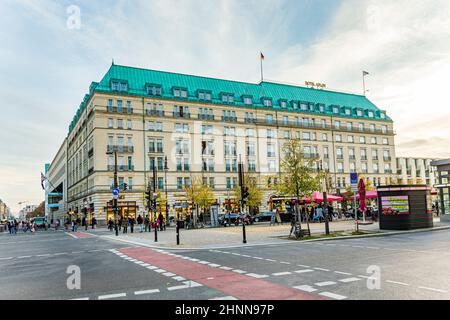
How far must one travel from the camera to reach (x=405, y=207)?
26.3m

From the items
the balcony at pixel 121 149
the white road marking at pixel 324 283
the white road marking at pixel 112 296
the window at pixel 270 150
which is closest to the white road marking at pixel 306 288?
the white road marking at pixel 324 283

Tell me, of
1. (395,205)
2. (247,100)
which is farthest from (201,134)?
(395,205)

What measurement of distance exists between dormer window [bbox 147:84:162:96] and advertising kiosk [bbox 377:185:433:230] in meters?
46.3

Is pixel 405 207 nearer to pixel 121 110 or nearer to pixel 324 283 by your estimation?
pixel 324 283

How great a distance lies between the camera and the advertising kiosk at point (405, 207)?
26.3 meters

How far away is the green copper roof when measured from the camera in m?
65.3

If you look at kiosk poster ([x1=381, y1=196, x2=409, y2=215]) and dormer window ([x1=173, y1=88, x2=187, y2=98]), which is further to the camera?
dormer window ([x1=173, y1=88, x2=187, y2=98])

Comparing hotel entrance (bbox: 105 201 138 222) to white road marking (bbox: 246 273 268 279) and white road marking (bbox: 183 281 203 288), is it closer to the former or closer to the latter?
white road marking (bbox: 246 273 268 279)

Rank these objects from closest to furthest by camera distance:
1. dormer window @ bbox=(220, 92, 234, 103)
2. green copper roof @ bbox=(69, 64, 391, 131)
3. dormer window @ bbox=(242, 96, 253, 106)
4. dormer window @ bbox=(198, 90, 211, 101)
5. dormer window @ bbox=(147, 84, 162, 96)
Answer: green copper roof @ bbox=(69, 64, 391, 131) → dormer window @ bbox=(147, 84, 162, 96) → dormer window @ bbox=(198, 90, 211, 101) → dormer window @ bbox=(220, 92, 234, 103) → dormer window @ bbox=(242, 96, 253, 106)

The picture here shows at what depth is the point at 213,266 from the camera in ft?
42.5

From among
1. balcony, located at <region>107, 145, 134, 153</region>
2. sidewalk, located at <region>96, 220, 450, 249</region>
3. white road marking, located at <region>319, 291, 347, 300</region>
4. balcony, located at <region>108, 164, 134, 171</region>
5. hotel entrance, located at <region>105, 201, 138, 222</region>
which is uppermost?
balcony, located at <region>107, 145, 134, 153</region>

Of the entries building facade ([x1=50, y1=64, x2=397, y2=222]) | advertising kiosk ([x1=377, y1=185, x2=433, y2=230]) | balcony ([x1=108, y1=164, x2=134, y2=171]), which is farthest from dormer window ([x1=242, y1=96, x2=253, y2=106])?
advertising kiosk ([x1=377, y1=185, x2=433, y2=230])

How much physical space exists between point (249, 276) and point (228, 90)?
66191 mm
